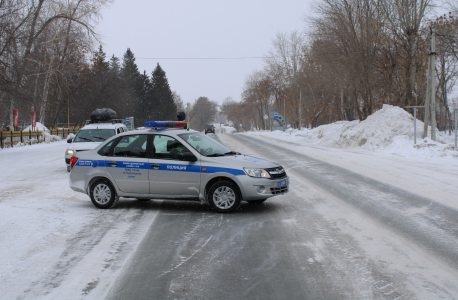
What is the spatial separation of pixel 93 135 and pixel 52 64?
25642 mm

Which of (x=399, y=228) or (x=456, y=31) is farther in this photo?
(x=456, y=31)

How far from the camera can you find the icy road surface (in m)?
4.31

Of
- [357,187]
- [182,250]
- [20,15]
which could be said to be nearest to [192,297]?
[182,250]

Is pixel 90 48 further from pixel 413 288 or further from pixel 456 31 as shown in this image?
pixel 413 288

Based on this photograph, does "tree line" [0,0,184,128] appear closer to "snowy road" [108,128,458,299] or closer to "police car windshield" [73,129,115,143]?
"police car windshield" [73,129,115,143]

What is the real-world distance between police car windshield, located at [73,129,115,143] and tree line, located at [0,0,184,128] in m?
10.9

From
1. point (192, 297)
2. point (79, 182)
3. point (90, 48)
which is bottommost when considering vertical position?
point (192, 297)

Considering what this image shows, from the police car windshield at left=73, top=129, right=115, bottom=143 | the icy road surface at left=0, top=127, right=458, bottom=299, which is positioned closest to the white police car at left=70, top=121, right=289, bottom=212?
the icy road surface at left=0, top=127, right=458, bottom=299

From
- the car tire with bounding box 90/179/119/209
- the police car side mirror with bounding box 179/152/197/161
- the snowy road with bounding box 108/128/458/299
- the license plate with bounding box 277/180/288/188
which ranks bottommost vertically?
the snowy road with bounding box 108/128/458/299

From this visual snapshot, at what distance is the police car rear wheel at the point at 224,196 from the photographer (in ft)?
25.3

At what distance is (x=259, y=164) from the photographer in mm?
7871

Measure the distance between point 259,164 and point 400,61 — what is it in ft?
81.4

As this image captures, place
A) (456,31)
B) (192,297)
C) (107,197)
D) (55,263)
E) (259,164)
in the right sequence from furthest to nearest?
(456,31)
(107,197)
(259,164)
(55,263)
(192,297)

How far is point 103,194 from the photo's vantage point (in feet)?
27.8
